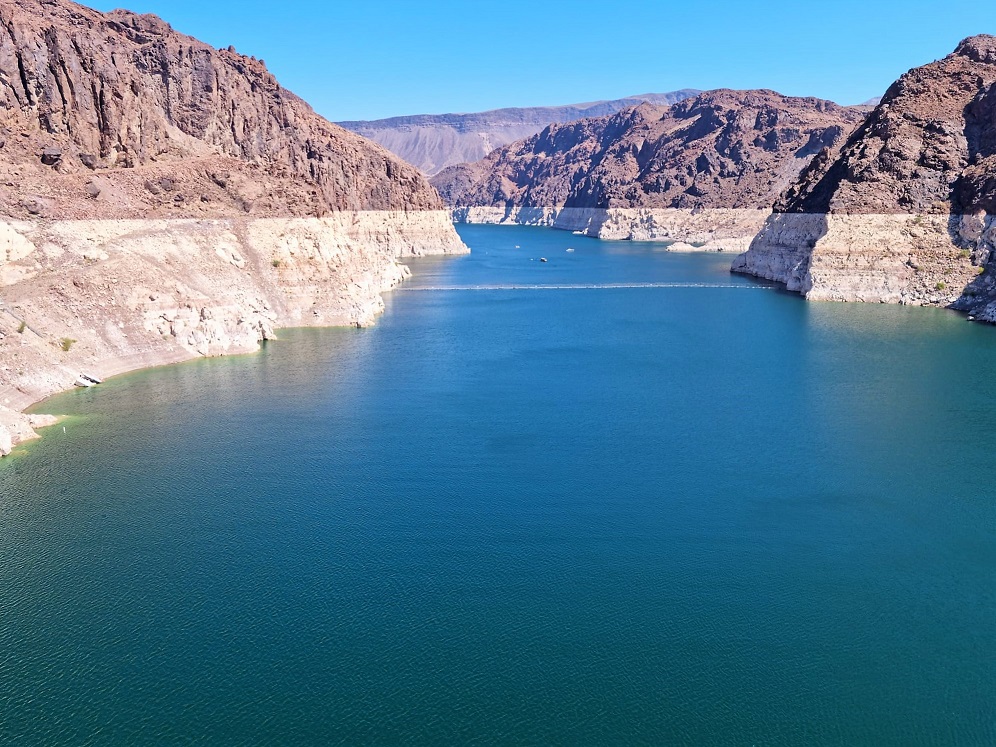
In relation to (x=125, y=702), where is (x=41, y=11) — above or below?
above

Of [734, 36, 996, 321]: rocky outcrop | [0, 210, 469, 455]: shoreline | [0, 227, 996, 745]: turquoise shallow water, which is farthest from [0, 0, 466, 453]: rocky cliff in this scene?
[734, 36, 996, 321]: rocky outcrop

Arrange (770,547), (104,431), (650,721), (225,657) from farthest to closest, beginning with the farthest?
(104,431)
(770,547)
(225,657)
(650,721)

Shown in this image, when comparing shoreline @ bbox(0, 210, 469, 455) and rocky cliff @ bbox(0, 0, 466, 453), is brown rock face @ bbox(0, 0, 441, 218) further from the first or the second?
shoreline @ bbox(0, 210, 469, 455)

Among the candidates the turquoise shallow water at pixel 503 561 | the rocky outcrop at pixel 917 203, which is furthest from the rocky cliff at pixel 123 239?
the rocky outcrop at pixel 917 203

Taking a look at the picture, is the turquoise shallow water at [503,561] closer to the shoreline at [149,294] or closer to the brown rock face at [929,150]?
the shoreline at [149,294]

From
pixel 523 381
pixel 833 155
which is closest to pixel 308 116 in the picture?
pixel 833 155

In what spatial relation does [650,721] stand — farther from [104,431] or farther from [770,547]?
[104,431]
